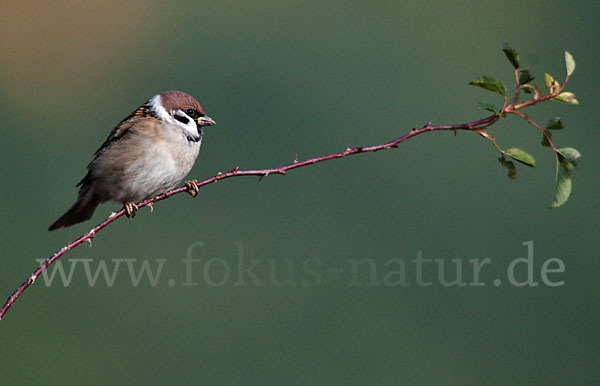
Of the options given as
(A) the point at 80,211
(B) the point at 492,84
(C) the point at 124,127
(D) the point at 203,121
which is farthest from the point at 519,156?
(A) the point at 80,211

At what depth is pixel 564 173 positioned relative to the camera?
1.76 m

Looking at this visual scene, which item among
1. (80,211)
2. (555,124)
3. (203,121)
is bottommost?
(555,124)

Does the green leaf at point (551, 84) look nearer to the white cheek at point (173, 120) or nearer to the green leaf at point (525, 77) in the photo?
the green leaf at point (525, 77)

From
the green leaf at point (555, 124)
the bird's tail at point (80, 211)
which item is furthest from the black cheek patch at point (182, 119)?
the green leaf at point (555, 124)

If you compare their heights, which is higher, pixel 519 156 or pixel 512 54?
pixel 512 54

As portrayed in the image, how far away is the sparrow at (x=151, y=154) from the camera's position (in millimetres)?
3492

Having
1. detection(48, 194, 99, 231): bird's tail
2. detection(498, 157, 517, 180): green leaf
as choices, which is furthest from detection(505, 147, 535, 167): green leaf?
detection(48, 194, 99, 231): bird's tail

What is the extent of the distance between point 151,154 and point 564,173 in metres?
2.25

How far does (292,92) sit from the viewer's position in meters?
14.6

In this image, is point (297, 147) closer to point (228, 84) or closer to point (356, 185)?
point (356, 185)

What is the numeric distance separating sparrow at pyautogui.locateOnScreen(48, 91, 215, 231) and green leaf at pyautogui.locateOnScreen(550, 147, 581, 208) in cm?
198

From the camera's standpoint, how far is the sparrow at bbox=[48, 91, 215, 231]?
3.49 metres

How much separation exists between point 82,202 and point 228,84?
10980 mm

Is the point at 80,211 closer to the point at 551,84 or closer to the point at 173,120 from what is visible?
the point at 173,120
